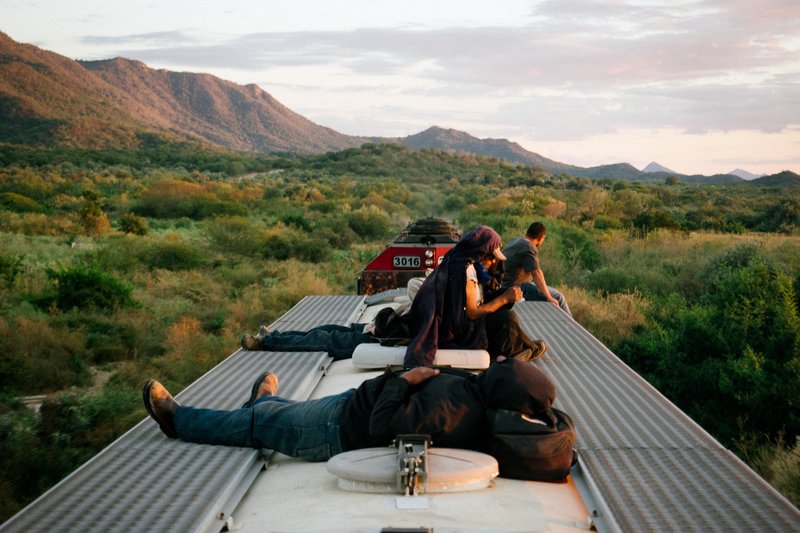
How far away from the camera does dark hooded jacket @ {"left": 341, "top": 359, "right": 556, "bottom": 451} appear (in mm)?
3553

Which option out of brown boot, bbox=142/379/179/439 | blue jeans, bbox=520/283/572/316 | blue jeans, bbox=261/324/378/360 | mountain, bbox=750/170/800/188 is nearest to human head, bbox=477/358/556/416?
brown boot, bbox=142/379/179/439

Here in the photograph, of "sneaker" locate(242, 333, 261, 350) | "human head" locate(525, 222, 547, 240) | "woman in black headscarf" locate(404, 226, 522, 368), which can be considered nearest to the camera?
"woman in black headscarf" locate(404, 226, 522, 368)

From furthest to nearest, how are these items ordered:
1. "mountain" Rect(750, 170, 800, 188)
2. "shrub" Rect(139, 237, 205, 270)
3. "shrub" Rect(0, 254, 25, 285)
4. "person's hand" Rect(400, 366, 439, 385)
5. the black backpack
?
"mountain" Rect(750, 170, 800, 188) → "shrub" Rect(139, 237, 205, 270) → "shrub" Rect(0, 254, 25, 285) → "person's hand" Rect(400, 366, 439, 385) → the black backpack

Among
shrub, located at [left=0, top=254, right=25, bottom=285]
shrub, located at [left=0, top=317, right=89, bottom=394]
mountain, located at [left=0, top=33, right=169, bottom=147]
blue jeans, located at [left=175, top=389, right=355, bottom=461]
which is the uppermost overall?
mountain, located at [left=0, top=33, right=169, bottom=147]

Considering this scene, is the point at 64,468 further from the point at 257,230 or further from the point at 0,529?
the point at 257,230

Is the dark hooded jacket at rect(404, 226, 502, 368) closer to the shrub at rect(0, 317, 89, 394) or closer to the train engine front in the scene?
the train engine front

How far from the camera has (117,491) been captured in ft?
10.6

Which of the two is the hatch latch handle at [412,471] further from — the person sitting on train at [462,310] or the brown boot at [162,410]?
the person sitting on train at [462,310]

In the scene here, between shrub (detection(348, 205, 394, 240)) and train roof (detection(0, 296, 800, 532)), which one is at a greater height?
train roof (detection(0, 296, 800, 532))

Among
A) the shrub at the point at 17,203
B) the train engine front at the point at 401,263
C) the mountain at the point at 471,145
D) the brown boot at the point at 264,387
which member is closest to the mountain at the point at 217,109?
the mountain at the point at 471,145

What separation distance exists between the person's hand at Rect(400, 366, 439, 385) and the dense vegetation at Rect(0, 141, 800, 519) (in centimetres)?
234

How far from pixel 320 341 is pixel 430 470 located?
296 cm

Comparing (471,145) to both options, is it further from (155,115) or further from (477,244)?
(477,244)

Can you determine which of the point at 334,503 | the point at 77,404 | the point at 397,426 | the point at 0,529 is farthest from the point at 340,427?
the point at 77,404
